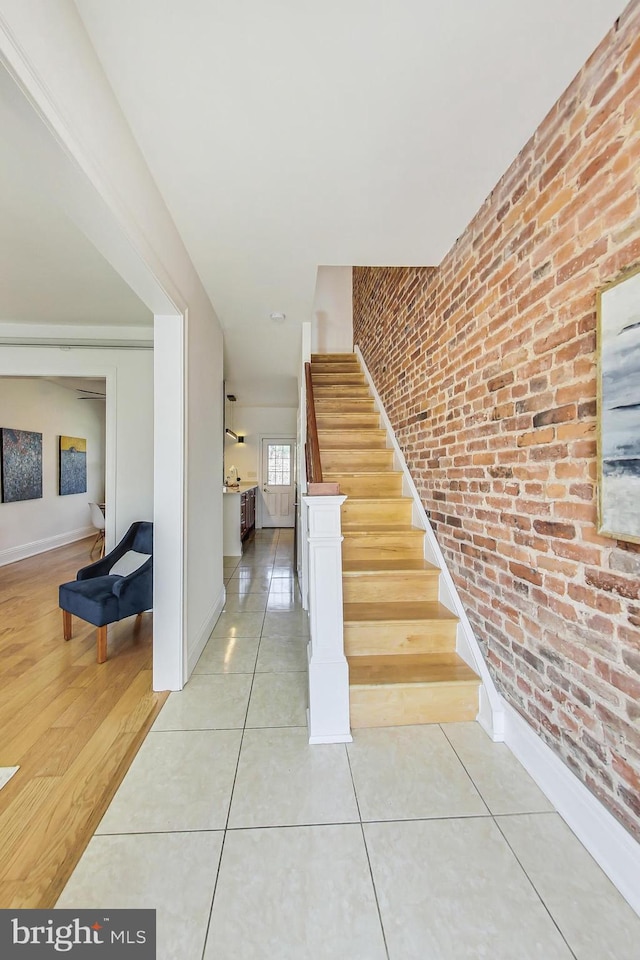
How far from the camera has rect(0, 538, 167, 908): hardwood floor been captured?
1.25 m

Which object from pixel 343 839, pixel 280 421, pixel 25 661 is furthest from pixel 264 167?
pixel 280 421

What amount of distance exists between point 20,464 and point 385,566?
18.3 ft

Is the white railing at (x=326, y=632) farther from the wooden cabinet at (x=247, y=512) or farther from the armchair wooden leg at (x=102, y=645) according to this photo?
the wooden cabinet at (x=247, y=512)

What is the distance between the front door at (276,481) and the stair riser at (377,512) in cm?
530

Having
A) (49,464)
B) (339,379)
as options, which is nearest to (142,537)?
(339,379)

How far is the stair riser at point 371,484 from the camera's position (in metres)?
3.16

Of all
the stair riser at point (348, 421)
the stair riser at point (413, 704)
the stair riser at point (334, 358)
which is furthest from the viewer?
the stair riser at point (334, 358)

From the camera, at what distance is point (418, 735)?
1800 millimetres

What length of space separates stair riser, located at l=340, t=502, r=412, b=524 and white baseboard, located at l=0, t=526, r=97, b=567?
491 cm

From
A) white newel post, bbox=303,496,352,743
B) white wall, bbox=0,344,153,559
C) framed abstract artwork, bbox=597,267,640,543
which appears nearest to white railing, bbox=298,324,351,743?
white newel post, bbox=303,496,352,743

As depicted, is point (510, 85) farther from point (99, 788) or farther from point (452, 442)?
point (99, 788)

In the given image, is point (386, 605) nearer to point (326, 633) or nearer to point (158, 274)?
point (326, 633)

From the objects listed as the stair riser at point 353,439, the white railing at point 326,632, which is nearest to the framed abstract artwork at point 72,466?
the stair riser at point 353,439

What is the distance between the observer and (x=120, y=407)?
142 inches
